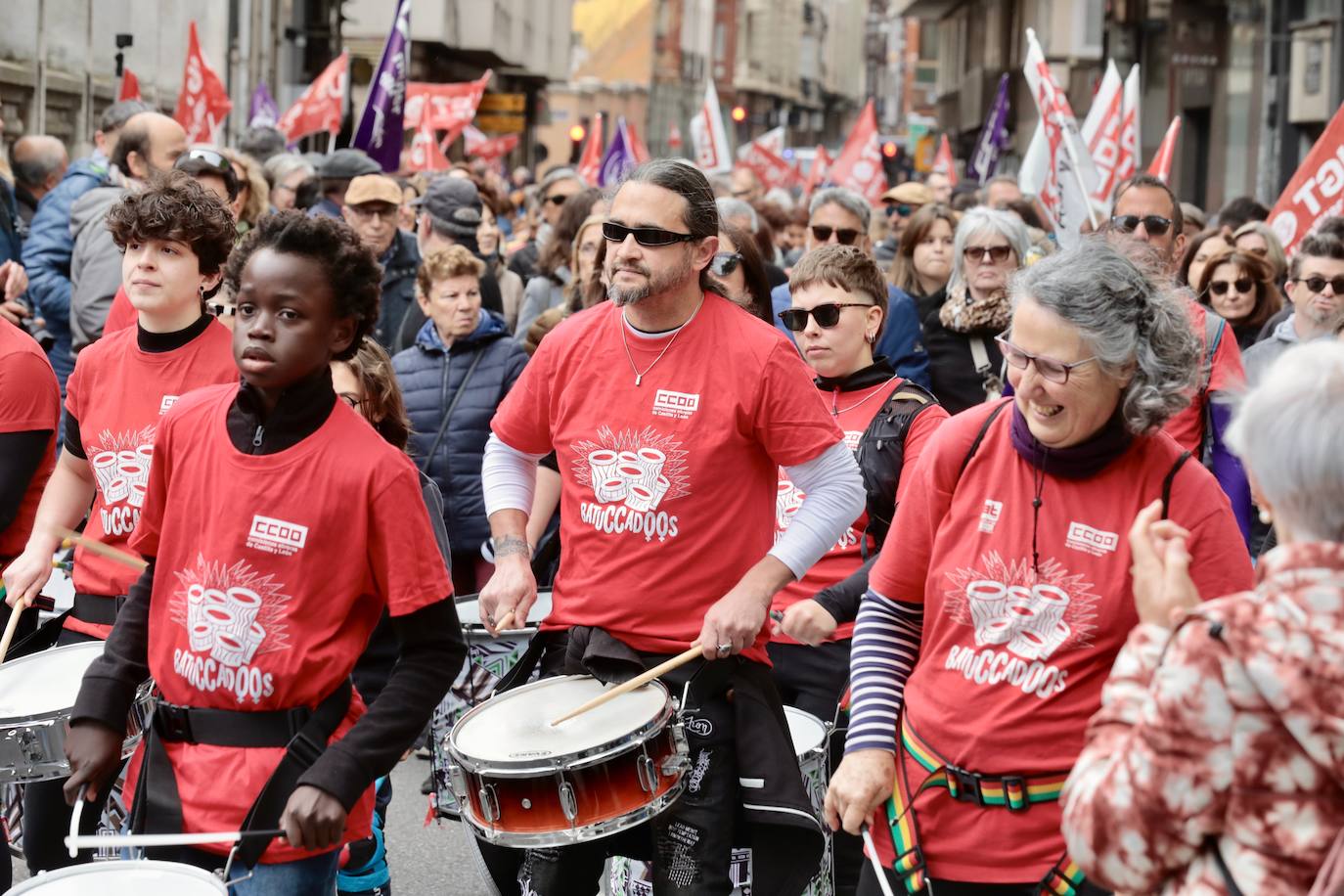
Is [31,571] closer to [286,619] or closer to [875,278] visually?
[286,619]

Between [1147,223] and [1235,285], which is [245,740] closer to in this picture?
[1147,223]

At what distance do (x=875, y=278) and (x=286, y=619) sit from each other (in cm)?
285

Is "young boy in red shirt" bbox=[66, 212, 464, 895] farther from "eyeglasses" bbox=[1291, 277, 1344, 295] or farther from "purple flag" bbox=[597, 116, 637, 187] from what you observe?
"purple flag" bbox=[597, 116, 637, 187]

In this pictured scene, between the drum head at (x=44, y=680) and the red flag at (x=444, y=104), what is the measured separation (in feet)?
59.0

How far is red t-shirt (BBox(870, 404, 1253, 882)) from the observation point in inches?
139

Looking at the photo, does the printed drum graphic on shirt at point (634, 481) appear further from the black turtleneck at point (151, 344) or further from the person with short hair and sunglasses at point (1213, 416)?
the person with short hair and sunglasses at point (1213, 416)

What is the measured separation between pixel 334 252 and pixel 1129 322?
1582 millimetres

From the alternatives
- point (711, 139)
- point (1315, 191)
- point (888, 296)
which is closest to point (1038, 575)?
point (888, 296)

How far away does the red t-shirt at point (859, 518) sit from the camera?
5480mm


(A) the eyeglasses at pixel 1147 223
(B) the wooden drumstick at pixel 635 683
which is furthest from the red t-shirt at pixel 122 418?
(A) the eyeglasses at pixel 1147 223

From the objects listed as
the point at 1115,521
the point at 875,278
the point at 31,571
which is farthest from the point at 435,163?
the point at 1115,521

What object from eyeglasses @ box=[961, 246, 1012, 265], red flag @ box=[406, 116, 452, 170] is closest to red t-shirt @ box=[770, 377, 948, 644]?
eyeglasses @ box=[961, 246, 1012, 265]

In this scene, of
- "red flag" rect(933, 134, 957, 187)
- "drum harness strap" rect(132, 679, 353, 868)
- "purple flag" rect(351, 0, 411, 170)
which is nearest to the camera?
"drum harness strap" rect(132, 679, 353, 868)

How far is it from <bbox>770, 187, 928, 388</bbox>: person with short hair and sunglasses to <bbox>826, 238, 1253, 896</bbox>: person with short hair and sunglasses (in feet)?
10.1
